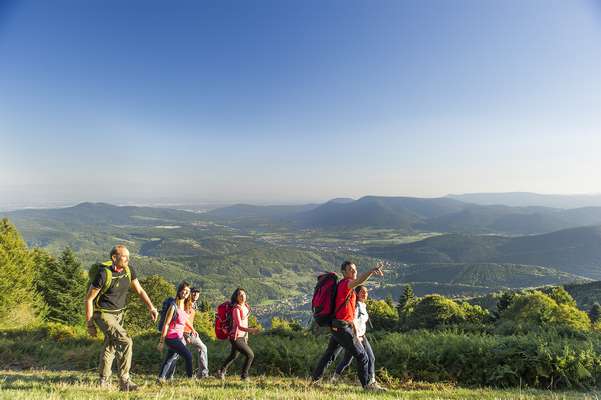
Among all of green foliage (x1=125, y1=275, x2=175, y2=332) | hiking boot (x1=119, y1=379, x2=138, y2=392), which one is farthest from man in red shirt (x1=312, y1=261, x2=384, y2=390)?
green foliage (x1=125, y1=275, x2=175, y2=332)

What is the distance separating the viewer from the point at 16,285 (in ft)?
80.0

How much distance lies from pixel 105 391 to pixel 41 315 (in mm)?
28629

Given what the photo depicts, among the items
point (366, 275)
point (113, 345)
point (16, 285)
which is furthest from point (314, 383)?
point (16, 285)

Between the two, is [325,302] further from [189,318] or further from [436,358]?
[436,358]

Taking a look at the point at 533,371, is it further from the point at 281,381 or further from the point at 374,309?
the point at 374,309

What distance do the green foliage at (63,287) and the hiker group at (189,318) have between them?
104 feet

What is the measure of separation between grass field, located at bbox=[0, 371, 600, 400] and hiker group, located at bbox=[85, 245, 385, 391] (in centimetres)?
39

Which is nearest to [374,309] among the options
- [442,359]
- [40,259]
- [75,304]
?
[75,304]

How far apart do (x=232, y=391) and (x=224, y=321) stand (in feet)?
6.37

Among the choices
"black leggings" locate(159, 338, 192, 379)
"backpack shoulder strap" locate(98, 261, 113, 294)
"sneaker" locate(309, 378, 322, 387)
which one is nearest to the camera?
"backpack shoulder strap" locate(98, 261, 113, 294)

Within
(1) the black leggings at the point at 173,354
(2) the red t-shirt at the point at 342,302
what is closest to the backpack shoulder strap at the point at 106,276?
(1) the black leggings at the point at 173,354

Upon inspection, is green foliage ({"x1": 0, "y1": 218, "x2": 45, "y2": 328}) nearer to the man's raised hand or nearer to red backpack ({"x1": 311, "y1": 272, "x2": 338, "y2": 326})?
red backpack ({"x1": 311, "y1": 272, "x2": 338, "y2": 326})

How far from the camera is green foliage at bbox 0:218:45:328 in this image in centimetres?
2286

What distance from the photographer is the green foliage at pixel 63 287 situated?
31141 mm
